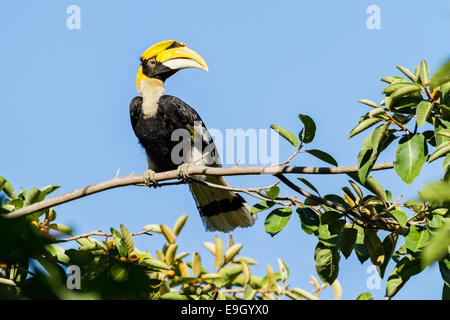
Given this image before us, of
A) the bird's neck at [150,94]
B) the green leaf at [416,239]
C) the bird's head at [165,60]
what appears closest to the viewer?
the green leaf at [416,239]

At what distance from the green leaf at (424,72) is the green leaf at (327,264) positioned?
1.10 metres

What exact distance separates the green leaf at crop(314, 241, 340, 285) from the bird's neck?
10.4 feet

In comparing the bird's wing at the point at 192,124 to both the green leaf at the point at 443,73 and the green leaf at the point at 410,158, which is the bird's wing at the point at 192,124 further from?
the green leaf at the point at 443,73

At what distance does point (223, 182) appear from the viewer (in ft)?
20.2

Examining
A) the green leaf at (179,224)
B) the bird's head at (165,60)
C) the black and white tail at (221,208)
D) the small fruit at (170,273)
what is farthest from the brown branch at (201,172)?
the bird's head at (165,60)

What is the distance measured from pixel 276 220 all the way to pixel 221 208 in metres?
2.51

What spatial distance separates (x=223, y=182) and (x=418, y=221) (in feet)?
9.11

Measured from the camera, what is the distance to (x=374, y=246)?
379 centimetres

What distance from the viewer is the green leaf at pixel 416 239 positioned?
342 cm

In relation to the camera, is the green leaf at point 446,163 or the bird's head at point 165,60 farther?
the bird's head at point 165,60

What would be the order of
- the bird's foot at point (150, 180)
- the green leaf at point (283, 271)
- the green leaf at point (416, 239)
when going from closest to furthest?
the green leaf at point (416, 239) < the green leaf at point (283, 271) < the bird's foot at point (150, 180)
